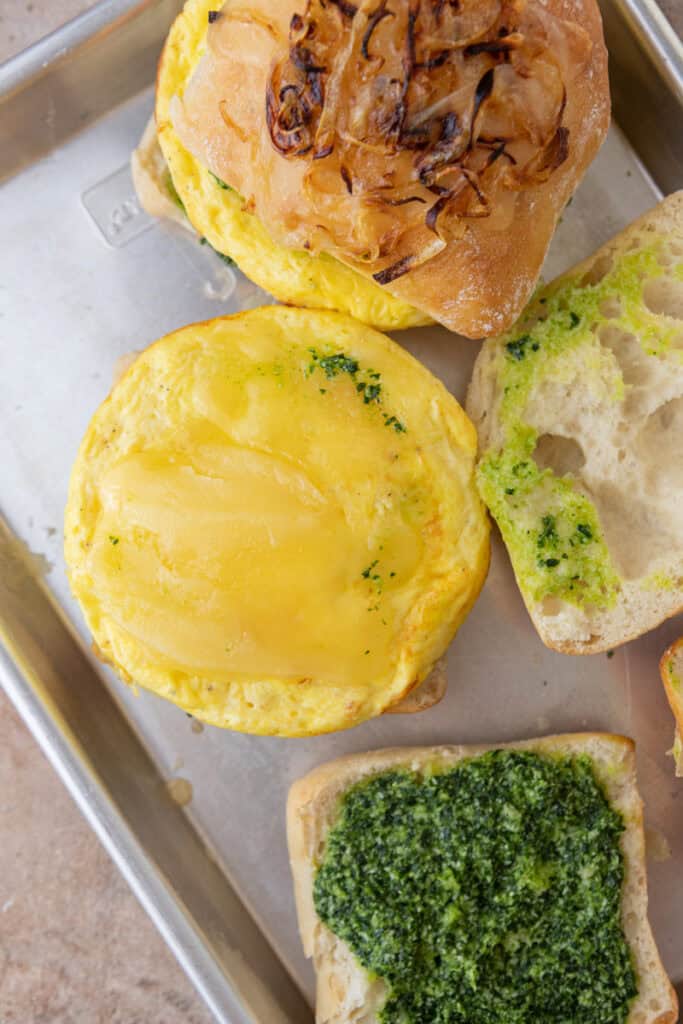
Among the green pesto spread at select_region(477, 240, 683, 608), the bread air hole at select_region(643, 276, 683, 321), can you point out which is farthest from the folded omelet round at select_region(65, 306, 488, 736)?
the bread air hole at select_region(643, 276, 683, 321)

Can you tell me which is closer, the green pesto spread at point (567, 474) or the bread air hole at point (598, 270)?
the green pesto spread at point (567, 474)

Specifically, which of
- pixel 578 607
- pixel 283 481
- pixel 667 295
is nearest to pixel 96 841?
pixel 283 481

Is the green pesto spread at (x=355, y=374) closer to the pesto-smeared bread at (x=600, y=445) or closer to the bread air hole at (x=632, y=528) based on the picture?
the pesto-smeared bread at (x=600, y=445)

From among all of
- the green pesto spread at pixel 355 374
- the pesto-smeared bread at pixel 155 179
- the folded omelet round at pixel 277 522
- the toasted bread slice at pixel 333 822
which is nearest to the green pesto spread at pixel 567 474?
the folded omelet round at pixel 277 522

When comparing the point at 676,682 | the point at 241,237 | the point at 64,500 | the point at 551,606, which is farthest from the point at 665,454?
the point at 64,500

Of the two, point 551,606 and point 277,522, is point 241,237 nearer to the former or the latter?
point 277,522

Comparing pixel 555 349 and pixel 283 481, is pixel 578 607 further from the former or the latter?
pixel 283 481

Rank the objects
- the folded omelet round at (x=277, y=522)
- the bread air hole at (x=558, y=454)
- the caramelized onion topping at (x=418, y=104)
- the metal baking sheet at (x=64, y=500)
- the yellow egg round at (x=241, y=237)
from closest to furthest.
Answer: the caramelized onion topping at (x=418, y=104) < the folded omelet round at (x=277, y=522) < the yellow egg round at (x=241, y=237) < the bread air hole at (x=558, y=454) < the metal baking sheet at (x=64, y=500)
